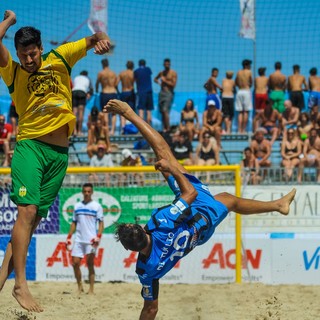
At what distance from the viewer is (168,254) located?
258 inches

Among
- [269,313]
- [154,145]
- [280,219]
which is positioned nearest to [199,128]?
[280,219]

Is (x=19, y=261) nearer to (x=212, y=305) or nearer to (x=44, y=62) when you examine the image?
(x=44, y=62)

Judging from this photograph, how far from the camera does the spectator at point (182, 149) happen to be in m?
14.2

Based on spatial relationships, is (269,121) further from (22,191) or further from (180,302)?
(22,191)

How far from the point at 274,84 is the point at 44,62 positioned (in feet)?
32.2

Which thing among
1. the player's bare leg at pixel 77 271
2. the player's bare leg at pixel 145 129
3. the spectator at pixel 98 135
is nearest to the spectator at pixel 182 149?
the spectator at pixel 98 135

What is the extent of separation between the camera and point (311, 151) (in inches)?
544

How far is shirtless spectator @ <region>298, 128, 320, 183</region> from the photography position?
13.4 m

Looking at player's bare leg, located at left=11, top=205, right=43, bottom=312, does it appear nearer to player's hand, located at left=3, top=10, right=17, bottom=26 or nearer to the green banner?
player's hand, located at left=3, top=10, right=17, bottom=26

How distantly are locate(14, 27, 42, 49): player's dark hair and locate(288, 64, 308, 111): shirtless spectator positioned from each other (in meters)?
9.99

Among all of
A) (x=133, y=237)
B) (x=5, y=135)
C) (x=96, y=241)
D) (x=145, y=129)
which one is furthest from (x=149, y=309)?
(x=5, y=135)

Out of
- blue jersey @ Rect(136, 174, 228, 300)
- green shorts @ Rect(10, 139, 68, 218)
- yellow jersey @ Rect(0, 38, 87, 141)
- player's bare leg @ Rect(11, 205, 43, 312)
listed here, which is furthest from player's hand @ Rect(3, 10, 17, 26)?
blue jersey @ Rect(136, 174, 228, 300)

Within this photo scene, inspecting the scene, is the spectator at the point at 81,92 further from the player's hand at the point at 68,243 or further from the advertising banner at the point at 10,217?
the player's hand at the point at 68,243

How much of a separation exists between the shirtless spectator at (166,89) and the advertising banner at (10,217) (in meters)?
4.12
